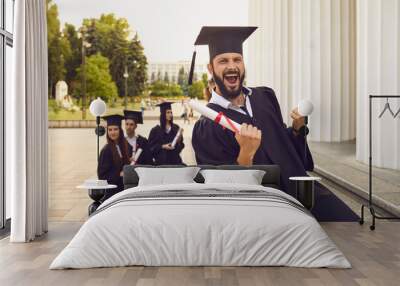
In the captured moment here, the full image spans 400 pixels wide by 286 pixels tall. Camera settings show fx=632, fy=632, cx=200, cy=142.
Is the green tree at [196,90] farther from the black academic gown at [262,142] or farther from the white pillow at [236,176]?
the white pillow at [236,176]

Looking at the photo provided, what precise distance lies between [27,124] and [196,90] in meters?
2.29

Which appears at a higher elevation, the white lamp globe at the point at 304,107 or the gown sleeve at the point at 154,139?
the white lamp globe at the point at 304,107

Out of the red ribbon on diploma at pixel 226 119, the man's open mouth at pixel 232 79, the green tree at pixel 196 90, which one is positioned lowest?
the red ribbon on diploma at pixel 226 119

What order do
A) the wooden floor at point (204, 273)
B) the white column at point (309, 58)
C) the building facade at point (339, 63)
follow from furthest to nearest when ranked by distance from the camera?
the building facade at point (339, 63), the white column at point (309, 58), the wooden floor at point (204, 273)

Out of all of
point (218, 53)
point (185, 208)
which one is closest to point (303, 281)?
point (185, 208)

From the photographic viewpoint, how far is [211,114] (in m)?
7.85

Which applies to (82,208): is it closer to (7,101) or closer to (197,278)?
(7,101)

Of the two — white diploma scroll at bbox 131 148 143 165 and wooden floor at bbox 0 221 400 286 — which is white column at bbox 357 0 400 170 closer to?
white diploma scroll at bbox 131 148 143 165

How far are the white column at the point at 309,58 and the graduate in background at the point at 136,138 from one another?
58.7 inches

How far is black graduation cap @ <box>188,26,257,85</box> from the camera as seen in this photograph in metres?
7.94

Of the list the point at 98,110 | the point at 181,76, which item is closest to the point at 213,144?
the point at 181,76

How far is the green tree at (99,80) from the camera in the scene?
7973mm

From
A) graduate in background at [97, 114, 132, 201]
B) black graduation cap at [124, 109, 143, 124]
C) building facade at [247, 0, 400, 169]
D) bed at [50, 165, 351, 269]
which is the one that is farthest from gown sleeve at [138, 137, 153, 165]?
bed at [50, 165, 351, 269]

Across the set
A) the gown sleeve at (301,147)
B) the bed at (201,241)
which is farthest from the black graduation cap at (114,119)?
the bed at (201,241)
